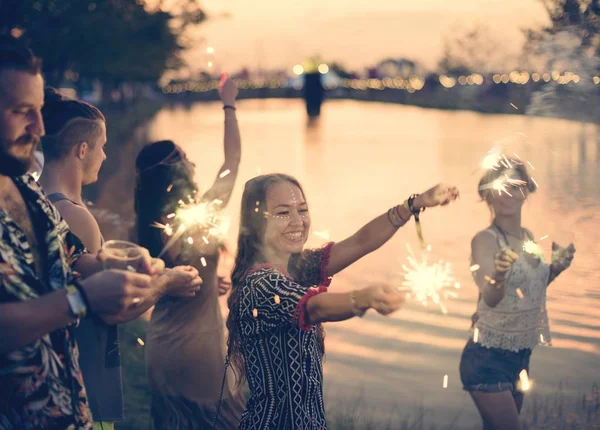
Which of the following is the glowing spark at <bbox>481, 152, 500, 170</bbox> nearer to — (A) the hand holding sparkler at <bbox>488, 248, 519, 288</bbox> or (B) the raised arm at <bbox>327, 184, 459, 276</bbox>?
(A) the hand holding sparkler at <bbox>488, 248, 519, 288</bbox>

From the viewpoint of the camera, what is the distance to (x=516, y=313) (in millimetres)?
4961

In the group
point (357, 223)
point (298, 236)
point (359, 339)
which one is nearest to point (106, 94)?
point (357, 223)

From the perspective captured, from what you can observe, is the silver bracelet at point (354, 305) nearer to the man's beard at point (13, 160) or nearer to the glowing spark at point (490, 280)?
the man's beard at point (13, 160)

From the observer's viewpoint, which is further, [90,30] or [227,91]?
[90,30]

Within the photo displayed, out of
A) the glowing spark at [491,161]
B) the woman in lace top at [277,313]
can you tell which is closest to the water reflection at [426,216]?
the glowing spark at [491,161]

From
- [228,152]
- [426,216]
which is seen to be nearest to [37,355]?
[228,152]

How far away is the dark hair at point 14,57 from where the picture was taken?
2.75 metres

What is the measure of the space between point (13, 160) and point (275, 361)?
4.21ft

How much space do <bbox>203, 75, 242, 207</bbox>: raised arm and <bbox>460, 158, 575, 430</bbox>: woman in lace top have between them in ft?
4.44

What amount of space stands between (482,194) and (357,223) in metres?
11.6

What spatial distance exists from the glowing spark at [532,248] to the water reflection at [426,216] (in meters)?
2.16

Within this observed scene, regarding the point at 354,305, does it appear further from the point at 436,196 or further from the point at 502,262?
the point at 502,262

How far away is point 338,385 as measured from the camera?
7.79m

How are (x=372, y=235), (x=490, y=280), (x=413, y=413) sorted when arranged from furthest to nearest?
(x=413, y=413), (x=490, y=280), (x=372, y=235)
